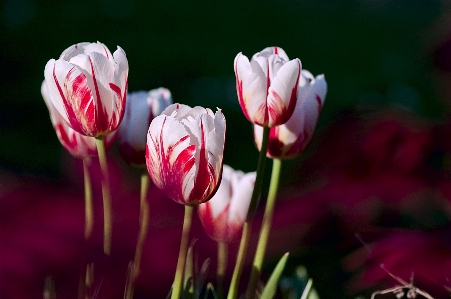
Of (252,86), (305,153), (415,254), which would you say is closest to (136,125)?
(252,86)

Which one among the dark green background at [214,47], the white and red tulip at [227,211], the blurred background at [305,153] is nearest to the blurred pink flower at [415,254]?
the blurred background at [305,153]

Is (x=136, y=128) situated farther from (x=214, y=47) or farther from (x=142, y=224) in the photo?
(x=214, y=47)

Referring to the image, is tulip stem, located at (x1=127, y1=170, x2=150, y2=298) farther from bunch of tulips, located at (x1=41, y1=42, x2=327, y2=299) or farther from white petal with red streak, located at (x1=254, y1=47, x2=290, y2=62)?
white petal with red streak, located at (x1=254, y1=47, x2=290, y2=62)

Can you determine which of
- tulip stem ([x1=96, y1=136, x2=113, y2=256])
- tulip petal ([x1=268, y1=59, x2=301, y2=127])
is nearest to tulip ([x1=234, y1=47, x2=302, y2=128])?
tulip petal ([x1=268, y1=59, x2=301, y2=127])

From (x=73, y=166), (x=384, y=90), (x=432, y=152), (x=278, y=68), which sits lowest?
(x=384, y=90)

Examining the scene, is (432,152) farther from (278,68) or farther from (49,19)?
(49,19)

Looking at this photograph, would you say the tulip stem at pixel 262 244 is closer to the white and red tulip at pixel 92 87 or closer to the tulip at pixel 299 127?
the tulip at pixel 299 127

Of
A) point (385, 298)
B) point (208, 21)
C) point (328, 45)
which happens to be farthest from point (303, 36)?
point (385, 298)
